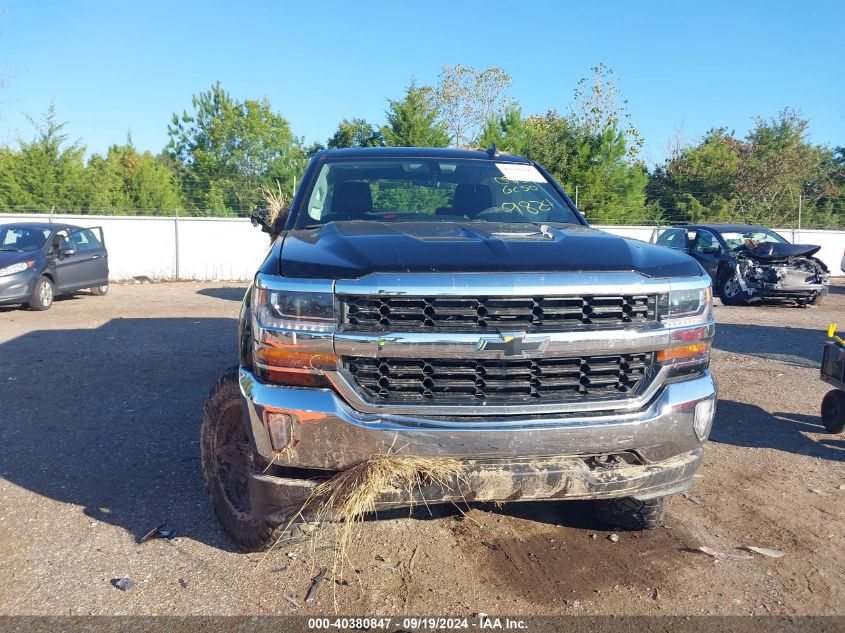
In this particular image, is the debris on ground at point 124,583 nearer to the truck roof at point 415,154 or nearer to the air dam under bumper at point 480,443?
the air dam under bumper at point 480,443

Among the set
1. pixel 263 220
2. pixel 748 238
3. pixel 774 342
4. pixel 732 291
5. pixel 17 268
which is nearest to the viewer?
pixel 263 220

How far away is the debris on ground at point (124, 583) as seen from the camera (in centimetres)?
307

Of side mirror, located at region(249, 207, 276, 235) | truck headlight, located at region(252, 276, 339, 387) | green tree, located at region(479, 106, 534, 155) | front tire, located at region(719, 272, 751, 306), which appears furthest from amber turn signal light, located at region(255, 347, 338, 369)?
green tree, located at region(479, 106, 534, 155)

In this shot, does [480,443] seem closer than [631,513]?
Yes

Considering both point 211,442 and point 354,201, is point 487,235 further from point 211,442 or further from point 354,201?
point 211,442

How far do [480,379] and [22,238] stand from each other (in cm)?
1314

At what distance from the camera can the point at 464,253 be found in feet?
9.53

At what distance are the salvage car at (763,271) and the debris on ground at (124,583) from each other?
12415 millimetres

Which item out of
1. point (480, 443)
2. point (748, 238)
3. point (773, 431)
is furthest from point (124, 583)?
point (748, 238)

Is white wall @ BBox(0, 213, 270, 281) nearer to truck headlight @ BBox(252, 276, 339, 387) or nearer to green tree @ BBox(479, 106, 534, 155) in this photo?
green tree @ BBox(479, 106, 534, 155)

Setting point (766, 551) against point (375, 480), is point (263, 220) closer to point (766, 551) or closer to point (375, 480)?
point (375, 480)

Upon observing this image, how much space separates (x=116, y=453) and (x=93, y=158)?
36.0 metres

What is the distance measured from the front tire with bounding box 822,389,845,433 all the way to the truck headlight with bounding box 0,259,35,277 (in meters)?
12.3

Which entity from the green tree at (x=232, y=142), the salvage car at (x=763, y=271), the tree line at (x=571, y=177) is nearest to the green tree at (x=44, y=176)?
the tree line at (x=571, y=177)
